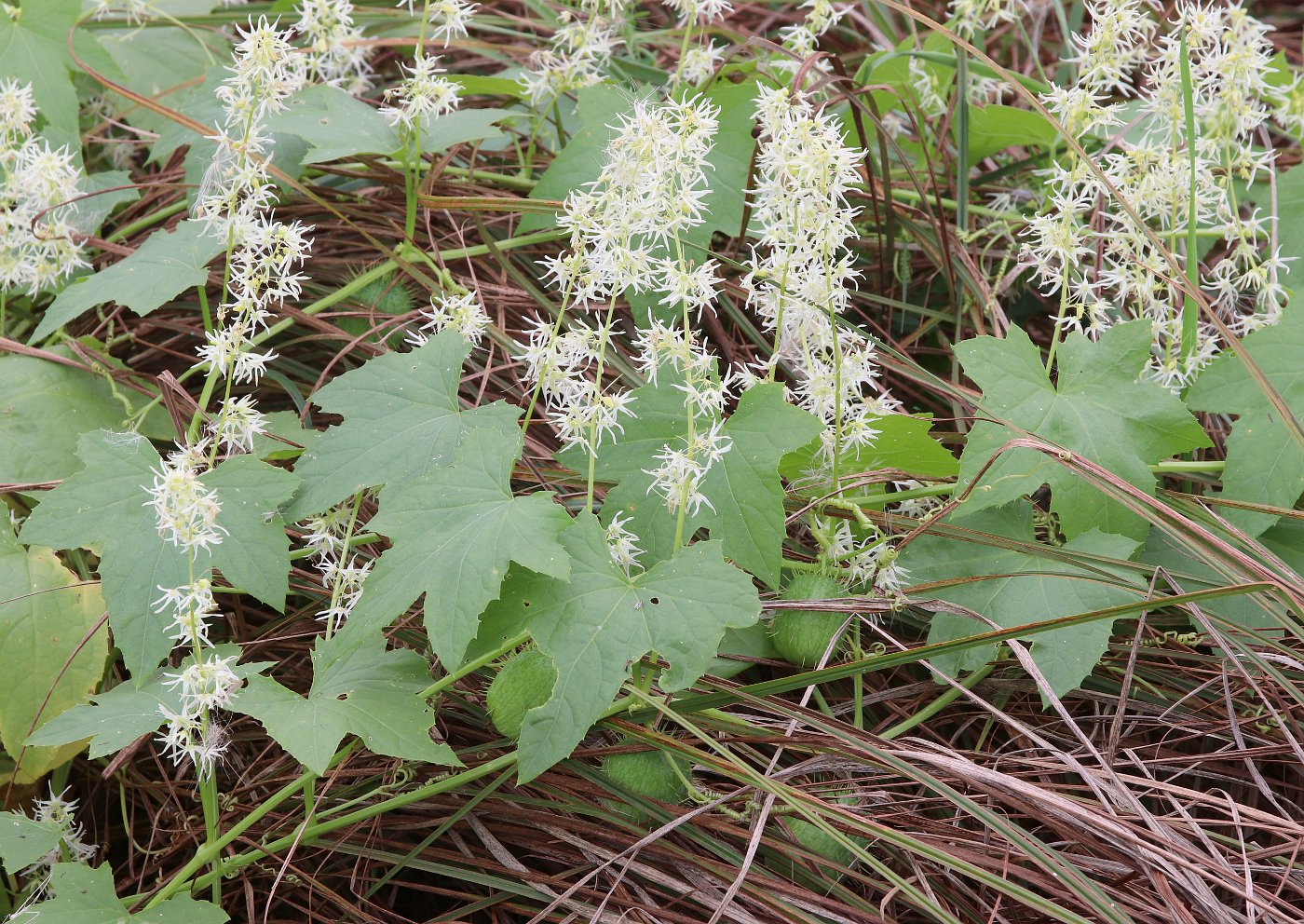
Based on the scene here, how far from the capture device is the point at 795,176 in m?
1.46

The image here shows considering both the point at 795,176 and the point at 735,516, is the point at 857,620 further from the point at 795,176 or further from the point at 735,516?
the point at 795,176

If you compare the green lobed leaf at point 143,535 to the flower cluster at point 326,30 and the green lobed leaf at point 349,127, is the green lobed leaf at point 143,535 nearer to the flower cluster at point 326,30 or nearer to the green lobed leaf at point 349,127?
the green lobed leaf at point 349,127

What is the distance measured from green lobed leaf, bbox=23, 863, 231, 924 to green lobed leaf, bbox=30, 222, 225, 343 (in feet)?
2.76

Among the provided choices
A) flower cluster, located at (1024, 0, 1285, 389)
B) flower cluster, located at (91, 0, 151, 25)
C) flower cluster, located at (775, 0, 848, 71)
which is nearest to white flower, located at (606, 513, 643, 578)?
flower cluster, located at (1024, 0, 1285, 389)

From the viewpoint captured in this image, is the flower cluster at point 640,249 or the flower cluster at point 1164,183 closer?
the flower cluster at point 640,249

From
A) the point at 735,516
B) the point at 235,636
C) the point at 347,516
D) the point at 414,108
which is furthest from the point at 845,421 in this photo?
the point at 235,636

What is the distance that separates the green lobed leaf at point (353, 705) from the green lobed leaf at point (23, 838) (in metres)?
0.37

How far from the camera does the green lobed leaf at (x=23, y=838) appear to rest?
1420 mm

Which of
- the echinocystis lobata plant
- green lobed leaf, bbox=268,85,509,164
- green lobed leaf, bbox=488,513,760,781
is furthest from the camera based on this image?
green lobed leaf, bbox=268,85,509,164

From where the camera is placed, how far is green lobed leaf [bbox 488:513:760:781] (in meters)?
1.28

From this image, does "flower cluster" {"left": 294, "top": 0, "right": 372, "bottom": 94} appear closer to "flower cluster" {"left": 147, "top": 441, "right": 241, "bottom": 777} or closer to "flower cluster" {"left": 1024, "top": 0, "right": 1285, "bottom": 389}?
"flower cluster" {"left": 147, "top": 441, "right": 241, "bottom": 777}

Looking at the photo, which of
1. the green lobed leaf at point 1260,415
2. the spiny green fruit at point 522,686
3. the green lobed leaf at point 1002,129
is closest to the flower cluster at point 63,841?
the spiny green fruit at point 522,686

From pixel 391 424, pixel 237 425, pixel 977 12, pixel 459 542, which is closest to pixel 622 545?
pixel 459 542

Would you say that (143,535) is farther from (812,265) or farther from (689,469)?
(812,265)
